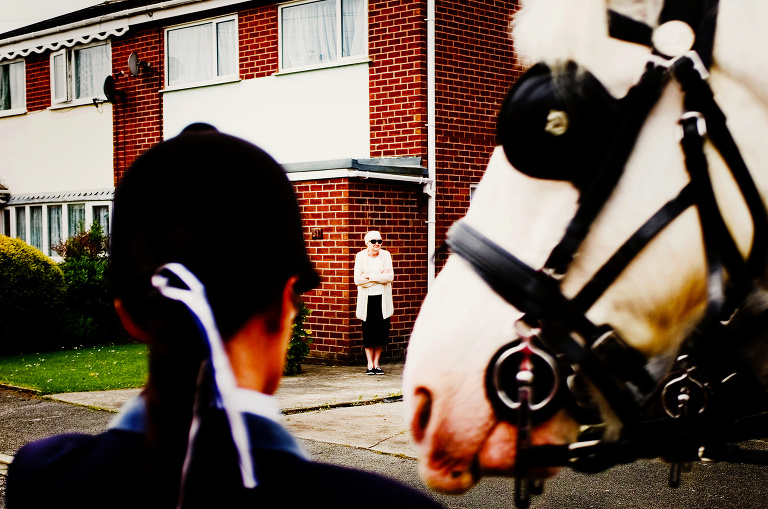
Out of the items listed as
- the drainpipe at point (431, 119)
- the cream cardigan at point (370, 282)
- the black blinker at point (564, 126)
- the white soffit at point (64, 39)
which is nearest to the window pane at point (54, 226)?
the white soffit at point (64, 39)

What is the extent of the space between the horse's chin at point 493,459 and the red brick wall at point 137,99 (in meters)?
15.1

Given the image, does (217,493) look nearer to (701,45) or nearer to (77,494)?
(77,494)

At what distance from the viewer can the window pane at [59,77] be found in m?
18.0

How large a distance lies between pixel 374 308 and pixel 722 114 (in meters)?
9.64

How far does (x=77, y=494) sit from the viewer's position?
109 cm

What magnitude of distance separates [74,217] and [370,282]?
32.4 feet

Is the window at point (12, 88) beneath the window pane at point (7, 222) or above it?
above

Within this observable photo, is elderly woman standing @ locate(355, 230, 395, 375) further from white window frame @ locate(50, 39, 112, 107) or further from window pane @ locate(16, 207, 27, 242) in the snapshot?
window pane @ locate(16, 207, 27, 242)

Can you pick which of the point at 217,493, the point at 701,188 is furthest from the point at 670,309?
the point at 217,493

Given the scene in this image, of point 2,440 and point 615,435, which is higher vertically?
point 615,435

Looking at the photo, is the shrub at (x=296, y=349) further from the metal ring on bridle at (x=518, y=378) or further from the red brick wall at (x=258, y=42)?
the metal ring on bridle at (x=518, y=378)

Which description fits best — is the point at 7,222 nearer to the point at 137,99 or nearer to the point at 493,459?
the point at 137,99

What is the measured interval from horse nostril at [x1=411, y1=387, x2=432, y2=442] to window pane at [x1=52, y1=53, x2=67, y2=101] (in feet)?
59.8

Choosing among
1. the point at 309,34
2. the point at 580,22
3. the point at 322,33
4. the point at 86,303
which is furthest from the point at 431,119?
the point at 580,22
